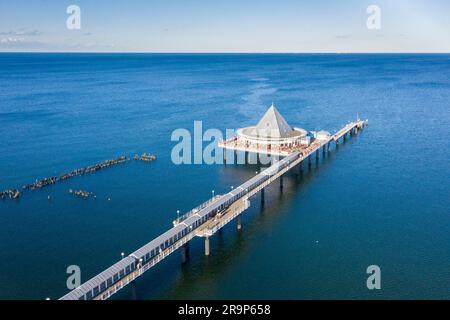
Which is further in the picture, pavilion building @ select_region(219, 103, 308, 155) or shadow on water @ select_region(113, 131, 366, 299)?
pavilion building @ select_region(219, 103, 308, 155)

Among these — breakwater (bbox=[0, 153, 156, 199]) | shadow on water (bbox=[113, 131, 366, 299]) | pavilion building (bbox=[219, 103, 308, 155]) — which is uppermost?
pavilion building (bbox=[219, 103, 308, 155])

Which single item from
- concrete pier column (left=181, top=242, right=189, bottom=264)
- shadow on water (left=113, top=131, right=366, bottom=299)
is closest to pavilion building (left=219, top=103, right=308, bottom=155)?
shadow on water (left=113, top=131, right=366, bottom=299)

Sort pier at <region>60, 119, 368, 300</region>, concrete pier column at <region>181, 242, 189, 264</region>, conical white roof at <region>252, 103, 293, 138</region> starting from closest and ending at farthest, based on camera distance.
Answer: pier at <region>60, 119, 368, 300</region> → concrete pier column at <region>181, 242, 189, 264</region> → conical white roof at <region>252, 103, 293, 138</region>

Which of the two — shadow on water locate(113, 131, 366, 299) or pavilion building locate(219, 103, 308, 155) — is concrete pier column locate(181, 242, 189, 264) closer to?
shadow on water locate(113, 131, 366, 299)

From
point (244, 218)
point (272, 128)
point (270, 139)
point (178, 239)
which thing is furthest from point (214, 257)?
point (272, 128)

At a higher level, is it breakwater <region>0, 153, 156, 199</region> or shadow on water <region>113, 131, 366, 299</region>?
breakwater <region>0, 153, 156, 199</region>

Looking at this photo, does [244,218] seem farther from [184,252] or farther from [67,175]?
[67,175]

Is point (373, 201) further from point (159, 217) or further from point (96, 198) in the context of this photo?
point (96, 198)

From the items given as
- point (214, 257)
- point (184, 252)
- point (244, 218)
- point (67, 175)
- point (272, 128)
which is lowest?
point (214, 257)

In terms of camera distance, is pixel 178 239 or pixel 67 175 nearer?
pixel 178 239
